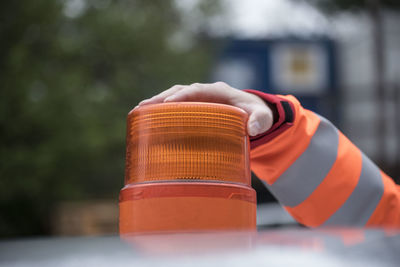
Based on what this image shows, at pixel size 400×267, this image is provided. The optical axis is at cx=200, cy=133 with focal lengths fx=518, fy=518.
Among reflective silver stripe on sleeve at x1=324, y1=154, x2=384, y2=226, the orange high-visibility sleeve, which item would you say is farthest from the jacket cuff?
reflective silver stripe on sleeve at x1=324, y1=154, x2=384, y2=226

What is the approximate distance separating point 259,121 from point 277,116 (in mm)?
82

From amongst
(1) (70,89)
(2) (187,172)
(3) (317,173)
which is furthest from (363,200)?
(1) (70,89)

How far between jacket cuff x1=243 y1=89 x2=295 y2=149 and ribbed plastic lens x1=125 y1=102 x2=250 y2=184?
0.59ft

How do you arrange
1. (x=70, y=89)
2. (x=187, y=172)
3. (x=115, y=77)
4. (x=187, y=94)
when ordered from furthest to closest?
(x=115, y=77) < (x=70, y=89) < (x=187, y=94) < (x=187, y=172)

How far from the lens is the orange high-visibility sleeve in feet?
3.08

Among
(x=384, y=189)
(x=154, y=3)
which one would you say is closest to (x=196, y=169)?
(x=384, y=189)

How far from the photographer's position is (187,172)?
69 cm

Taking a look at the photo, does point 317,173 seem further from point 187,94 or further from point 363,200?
point 187,94

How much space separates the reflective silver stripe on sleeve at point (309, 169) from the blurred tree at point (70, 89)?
5.15 metres

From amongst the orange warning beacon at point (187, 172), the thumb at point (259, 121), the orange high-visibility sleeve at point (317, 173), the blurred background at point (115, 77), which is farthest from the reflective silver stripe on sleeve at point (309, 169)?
the blurred background at point (115, 77)

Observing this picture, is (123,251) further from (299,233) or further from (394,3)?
(394,3)

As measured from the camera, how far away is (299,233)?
335 mm

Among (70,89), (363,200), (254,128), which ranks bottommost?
(363,200)

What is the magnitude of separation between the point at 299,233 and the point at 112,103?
6360 millimetres
